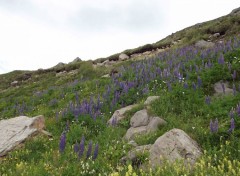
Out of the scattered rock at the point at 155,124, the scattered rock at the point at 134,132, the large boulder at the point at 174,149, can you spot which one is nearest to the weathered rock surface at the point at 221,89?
the scattered rock at the point at 155,124

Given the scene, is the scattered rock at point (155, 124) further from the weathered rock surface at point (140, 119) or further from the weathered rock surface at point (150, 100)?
the weathered rock surface at point (150, 100)

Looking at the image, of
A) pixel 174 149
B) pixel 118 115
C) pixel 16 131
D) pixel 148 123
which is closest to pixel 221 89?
pixel 148 123

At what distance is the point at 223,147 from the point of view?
635cm

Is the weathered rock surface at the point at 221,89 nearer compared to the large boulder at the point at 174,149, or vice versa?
the large boulder at the point at 174,149

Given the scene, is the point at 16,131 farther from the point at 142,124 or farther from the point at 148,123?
the point at 148,123

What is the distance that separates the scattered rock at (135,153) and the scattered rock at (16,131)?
3399 mm

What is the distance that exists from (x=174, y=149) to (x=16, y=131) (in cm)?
502

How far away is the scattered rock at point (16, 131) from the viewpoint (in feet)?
28.2

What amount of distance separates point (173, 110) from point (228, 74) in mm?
2266

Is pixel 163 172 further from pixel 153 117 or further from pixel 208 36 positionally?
pixel 208 36

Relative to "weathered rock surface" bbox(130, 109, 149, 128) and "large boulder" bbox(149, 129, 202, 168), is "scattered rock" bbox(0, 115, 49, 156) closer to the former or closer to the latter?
"weathered rock surface" bbox(130, 109, 149, 128)

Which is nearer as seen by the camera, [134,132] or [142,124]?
[134,132]

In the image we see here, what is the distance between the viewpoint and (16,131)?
9.29 metres

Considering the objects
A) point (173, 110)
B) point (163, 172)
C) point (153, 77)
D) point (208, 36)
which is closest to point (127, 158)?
point (163, 172)
